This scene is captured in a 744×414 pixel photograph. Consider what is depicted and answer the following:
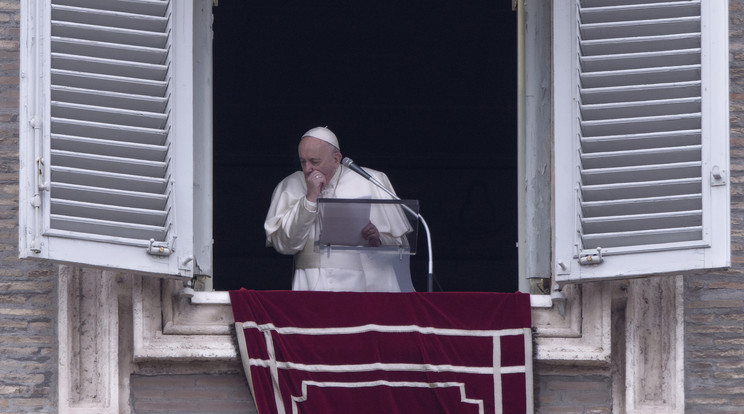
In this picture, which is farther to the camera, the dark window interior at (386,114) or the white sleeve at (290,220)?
the dark window interior at (386,114)

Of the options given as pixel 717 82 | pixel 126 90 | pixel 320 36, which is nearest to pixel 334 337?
pixel 126 90

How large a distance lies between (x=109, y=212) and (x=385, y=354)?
129 centimetres

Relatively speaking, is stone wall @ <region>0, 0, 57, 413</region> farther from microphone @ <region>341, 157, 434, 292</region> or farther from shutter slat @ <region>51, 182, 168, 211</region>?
microphone @ <region>341, 157, 434, 292</region>

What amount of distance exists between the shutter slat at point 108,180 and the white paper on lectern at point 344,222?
72cm

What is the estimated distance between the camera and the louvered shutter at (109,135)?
7.58 m

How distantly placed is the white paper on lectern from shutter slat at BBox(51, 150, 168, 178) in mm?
737

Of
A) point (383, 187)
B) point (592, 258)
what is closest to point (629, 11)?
point (592, 258)

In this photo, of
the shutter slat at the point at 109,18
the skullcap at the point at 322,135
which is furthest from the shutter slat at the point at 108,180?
the skullcap at the point at 322,135

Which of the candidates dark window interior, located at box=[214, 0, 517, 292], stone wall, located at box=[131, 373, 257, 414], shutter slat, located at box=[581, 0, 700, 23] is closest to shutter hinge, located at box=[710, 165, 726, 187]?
shutter slat, located at box=[581, 0, 700, 23]

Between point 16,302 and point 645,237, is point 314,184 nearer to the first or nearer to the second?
point 16,302

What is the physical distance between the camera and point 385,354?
7.84 metres

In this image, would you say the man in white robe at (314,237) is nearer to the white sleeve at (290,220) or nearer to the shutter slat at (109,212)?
the white sleeve at (290,220)

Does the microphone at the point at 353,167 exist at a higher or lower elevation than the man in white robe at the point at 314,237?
higher

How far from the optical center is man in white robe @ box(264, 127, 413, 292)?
8.20m
